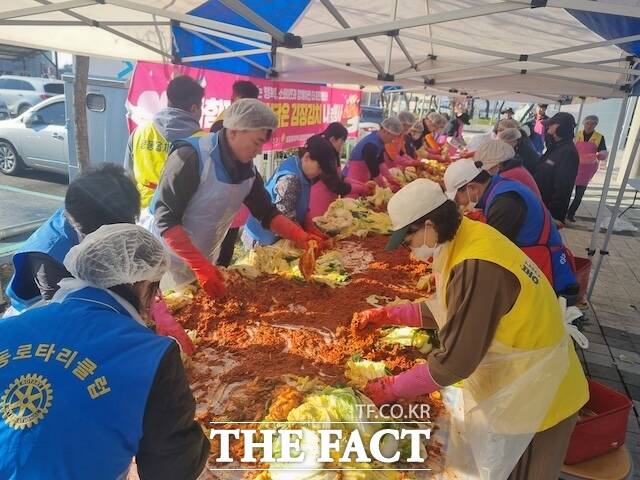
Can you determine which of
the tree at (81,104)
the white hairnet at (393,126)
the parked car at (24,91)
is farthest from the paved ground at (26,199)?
the parked car at (24,91)

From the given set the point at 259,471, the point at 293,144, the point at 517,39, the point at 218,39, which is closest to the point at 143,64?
the point at 218,39

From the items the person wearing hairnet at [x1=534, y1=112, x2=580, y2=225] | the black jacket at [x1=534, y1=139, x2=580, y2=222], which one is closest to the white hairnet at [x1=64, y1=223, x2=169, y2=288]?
the person wearing hairnet at [x1=534, y1=112, x2=580, y2=225]

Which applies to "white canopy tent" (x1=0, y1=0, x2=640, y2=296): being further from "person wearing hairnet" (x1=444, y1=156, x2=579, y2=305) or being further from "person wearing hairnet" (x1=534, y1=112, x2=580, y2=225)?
"person wearing hairnet" (x1=444, y1=156, x2=579, y2=305)

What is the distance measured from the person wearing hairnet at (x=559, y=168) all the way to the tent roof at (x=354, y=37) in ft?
1.88

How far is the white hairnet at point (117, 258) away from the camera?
1.35 metres

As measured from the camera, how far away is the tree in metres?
5.52

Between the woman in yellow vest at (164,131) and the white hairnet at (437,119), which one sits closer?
the woman in yellow vest at (164,131)

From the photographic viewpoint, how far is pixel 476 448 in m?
1.81

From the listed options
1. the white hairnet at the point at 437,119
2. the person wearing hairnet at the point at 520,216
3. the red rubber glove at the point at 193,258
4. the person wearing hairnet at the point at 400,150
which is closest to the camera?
the red rubber glove at the point at 193,258

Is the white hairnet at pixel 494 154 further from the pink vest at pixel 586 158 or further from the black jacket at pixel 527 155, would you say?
the pink vest at pixel 586 158

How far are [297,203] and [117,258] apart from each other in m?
2.36

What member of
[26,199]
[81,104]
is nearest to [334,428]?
[81,104]

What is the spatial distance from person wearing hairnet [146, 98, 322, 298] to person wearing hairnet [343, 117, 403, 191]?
2964 mm

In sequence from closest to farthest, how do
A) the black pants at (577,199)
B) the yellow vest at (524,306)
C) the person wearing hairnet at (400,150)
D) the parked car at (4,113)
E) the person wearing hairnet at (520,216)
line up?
1. the yellow vest at (524,306)
2. the person wearing hairnet at (520,216)
3. the person wearing hairnet at (400,150)
4. the black pants at (577,199)
5. the parked car at (4,113)
